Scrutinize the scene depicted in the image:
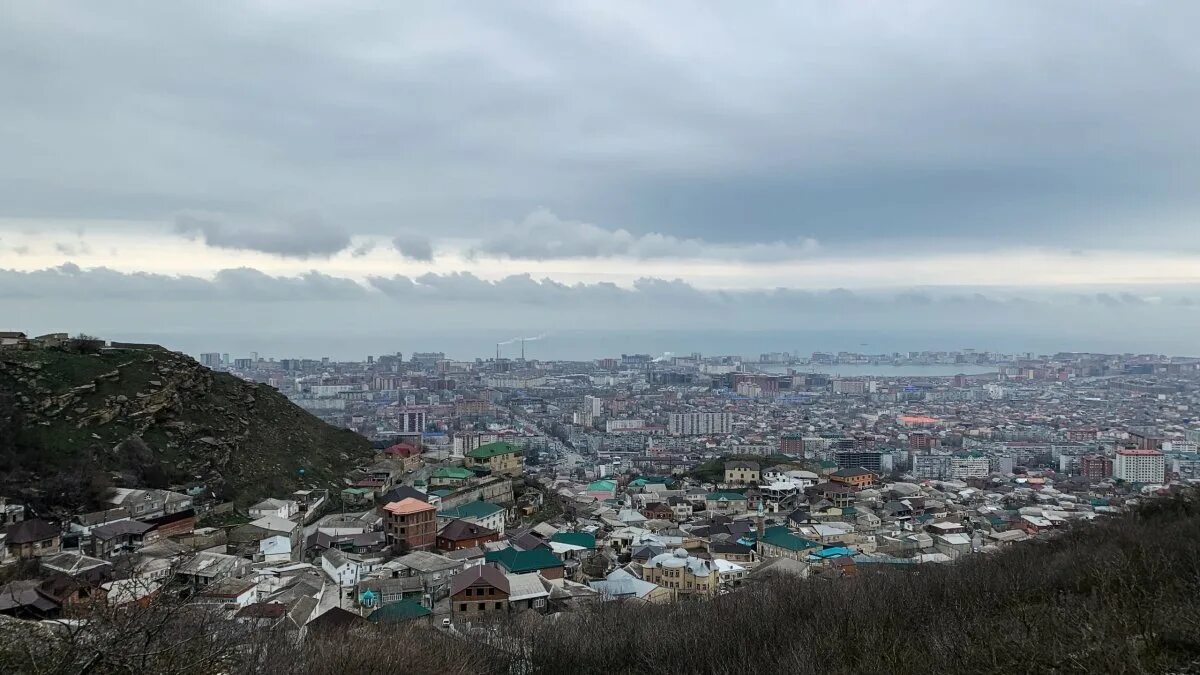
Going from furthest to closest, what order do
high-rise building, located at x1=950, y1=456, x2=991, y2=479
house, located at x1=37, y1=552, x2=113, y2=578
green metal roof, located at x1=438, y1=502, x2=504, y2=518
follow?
1. high-rise building, located at x1=950, y1=456, x2=991, y2=479
2. green metal roof, located at x1=438, y1=502, x2=504, y2=518
3. house, located at x1=37, y1=552, x2=113, y2=578

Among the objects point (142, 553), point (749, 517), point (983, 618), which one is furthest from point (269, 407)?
point (983, 618)

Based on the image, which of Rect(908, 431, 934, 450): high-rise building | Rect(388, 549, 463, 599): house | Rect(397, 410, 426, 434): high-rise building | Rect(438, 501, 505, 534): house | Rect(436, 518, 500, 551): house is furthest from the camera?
Rect(397, 410, 426, 434): high-rise building

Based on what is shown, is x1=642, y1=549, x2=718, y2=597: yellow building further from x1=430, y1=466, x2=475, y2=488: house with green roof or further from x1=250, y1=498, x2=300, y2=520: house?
x1=430, y1=466, x2=475, y2=488: house with green roof

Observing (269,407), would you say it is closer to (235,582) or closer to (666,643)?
(235,582)

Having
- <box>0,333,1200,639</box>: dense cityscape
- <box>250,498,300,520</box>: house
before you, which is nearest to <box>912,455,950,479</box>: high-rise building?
<box>0,333,1200,639</box>: dense cityscape

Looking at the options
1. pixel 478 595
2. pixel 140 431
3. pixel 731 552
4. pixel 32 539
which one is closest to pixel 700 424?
pixel 731 552
